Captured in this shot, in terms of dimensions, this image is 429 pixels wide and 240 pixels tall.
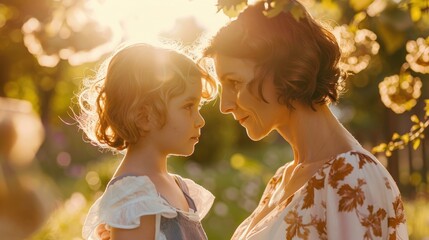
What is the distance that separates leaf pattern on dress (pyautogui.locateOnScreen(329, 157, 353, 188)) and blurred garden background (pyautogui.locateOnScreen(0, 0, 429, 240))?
1.58 ft

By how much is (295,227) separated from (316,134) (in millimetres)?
372

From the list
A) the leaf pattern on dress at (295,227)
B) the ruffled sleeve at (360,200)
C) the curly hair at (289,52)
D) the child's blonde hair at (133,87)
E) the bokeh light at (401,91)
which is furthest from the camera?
the bokeh light at (401,91)

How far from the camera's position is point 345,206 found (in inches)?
119

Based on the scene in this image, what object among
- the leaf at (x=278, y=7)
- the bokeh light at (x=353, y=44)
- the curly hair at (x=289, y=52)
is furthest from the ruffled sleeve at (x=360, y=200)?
the leaf at (x=278, y=7)

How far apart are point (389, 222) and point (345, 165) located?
10.2 inches

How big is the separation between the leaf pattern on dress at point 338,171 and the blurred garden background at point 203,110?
1.58 ft

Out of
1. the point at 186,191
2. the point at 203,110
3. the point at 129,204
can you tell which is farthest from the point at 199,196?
the point at 203,110

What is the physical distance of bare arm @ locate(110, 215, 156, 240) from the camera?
329 cm

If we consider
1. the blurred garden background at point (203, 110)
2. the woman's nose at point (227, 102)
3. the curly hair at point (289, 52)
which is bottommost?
the blurred garden background at point (203, 110)

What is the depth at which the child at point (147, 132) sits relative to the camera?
338 cm

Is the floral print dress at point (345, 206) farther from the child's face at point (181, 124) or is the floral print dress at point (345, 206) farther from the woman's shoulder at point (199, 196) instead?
the woman's shoulder at point (199, 196)

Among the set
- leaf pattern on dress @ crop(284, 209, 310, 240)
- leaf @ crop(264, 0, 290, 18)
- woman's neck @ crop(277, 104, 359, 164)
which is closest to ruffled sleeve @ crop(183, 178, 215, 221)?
woman's neck @ crop(277, 104, 359, 164)

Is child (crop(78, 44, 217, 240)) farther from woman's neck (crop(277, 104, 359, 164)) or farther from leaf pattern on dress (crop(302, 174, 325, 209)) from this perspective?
leaf pattern on dress (crop(302, 174, 325, 209))

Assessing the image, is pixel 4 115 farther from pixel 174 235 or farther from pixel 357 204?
pixel 357 204
